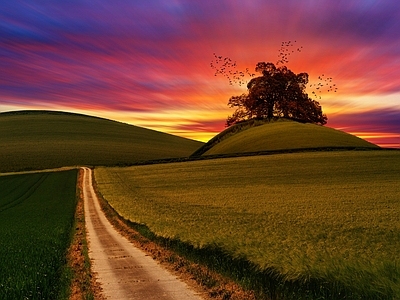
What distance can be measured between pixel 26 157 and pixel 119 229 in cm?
9294

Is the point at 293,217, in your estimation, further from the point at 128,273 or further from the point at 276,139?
the point at 276,139

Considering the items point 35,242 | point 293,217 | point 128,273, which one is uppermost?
point 293,217

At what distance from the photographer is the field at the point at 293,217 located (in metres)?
10.5

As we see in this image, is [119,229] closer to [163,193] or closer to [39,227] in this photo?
[39,227]

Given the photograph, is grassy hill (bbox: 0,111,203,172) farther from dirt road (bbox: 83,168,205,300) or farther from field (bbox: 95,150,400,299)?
dirt road (bbox: 83,168,205,300)

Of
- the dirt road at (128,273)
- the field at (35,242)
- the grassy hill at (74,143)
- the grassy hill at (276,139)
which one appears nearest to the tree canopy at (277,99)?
the grassy hill at (276,139)

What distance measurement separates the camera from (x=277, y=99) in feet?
366

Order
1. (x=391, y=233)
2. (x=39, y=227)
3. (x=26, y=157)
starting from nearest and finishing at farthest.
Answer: (x=391, y=233) → (x=39, y=227) → (x=26, y=157)

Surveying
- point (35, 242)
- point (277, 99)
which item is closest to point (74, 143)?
point (277, 99)

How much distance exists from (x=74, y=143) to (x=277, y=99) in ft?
207

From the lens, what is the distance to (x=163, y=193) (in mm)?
42812

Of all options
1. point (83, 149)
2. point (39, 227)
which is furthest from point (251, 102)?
point (39, 227)

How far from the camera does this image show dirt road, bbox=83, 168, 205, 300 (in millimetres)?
11891

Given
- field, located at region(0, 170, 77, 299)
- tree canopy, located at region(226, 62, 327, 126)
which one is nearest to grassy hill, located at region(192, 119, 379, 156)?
tree canopy, located at region(226, 62, 327, 126)
